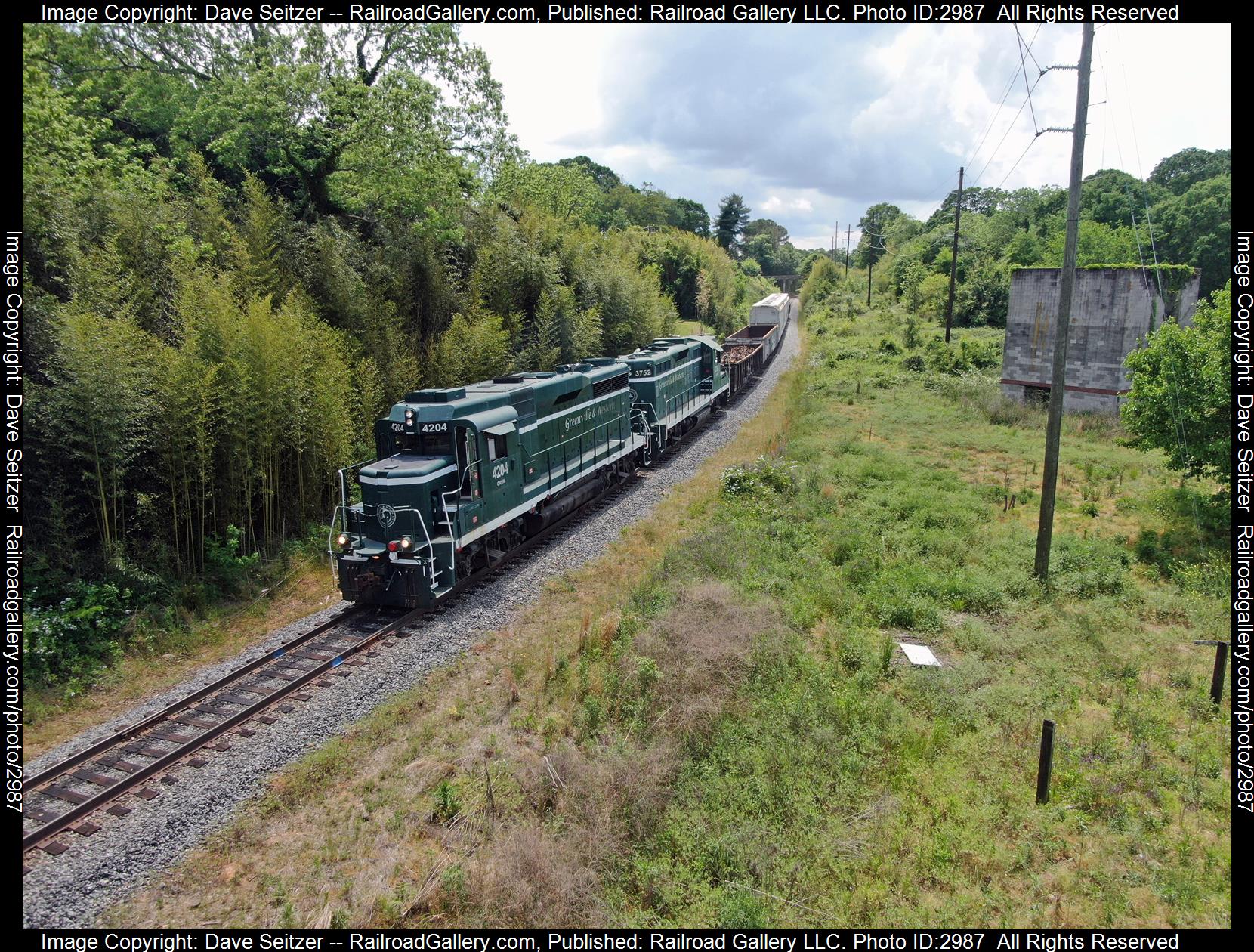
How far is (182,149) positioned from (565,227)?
1793 centimetres

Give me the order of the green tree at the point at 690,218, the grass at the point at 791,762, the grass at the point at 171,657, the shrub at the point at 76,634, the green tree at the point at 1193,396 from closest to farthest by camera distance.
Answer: the grass at the point at 791,762
the grass at the point at 171,657
the shrub at the point at 76,634
the green tree at the point at 1193,396
the green tree at the point at 690,218

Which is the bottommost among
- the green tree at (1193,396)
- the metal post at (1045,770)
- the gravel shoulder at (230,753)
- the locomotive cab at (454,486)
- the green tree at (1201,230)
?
the gravel shoulder at (230,753)

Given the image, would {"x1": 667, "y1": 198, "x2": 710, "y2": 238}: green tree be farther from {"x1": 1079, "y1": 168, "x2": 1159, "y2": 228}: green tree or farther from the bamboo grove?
the bamboo grove

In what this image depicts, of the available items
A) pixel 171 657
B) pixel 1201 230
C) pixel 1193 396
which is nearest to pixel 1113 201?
pixel 1201 230

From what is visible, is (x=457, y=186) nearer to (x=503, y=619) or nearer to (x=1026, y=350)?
(x=503, y=619)

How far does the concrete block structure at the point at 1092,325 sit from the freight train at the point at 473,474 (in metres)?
16.5

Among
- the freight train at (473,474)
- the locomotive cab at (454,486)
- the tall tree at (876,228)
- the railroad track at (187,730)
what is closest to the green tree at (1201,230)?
the tall tree at (876,228)

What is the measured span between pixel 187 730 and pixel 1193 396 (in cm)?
1735

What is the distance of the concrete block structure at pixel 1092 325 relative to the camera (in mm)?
23484

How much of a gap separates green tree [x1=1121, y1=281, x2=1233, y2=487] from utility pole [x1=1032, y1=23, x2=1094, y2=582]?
406 centimetres

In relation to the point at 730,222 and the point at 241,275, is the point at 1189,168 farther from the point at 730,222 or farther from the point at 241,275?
the point at 241,275

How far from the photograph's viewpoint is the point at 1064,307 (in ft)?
34.3

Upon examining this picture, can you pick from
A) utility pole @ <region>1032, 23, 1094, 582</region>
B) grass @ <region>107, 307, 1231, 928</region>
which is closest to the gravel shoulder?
grass @ <region>107, 307, 1231, 928</region>

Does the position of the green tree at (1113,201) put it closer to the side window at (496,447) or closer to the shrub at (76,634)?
the side window at (496,447)
